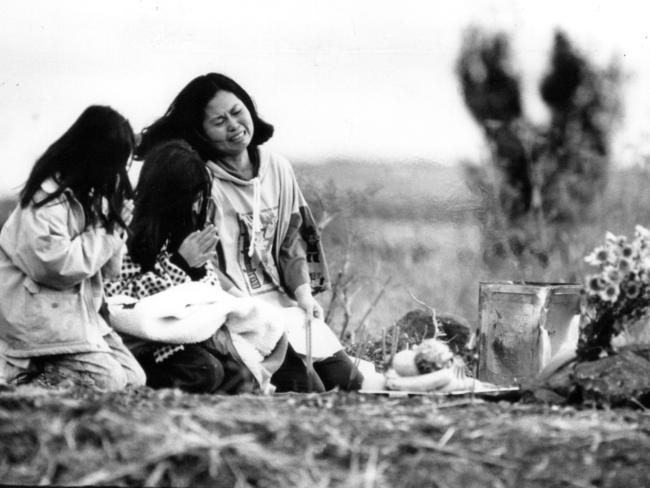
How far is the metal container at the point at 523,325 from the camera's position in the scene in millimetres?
6477

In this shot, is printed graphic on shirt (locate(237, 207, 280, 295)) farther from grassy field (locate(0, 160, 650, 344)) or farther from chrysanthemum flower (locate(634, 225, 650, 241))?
chrysanthemum flower (locate(634, 225, 650, 241))

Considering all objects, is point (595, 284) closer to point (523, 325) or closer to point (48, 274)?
point (523, 325)

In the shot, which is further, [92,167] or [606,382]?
[92,167]

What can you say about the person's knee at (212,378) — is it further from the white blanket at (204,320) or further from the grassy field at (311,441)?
the grassy field at (311,441)

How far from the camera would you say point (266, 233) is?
656 centimetres

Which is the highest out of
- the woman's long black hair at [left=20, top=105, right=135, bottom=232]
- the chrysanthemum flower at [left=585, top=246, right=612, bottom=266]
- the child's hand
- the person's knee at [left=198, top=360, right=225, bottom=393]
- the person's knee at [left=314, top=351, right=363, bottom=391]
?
the woman's long black hair at [left=20, top=105, right=135, bottom=232]

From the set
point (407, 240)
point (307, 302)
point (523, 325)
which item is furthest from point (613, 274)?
point (407, 240)

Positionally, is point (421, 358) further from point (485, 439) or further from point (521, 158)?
point (521, 158)

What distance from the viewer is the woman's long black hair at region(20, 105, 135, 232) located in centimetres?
532

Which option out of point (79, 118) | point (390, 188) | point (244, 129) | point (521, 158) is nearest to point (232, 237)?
point (244, 129)

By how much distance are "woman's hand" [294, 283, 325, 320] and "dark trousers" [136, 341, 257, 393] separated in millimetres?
694

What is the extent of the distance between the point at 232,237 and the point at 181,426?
2843 mm

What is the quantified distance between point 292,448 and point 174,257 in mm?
2597

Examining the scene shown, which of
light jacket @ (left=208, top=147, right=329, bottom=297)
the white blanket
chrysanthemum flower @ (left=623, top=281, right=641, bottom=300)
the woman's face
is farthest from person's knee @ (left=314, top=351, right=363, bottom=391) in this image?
chrysanthemum flower @ (left=623, top=281, right=641, bottom=300)
